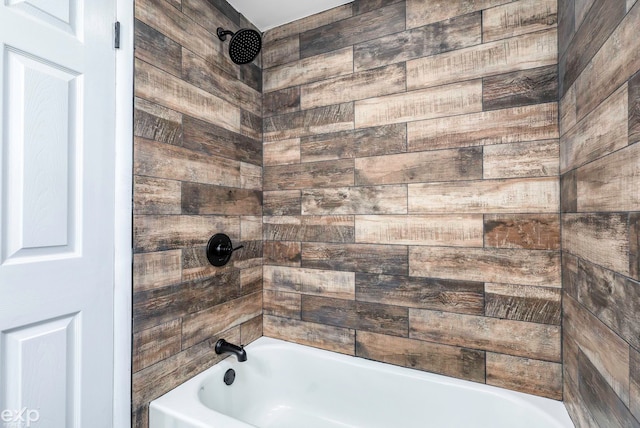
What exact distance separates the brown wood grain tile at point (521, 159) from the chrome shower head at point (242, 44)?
1.29 meters

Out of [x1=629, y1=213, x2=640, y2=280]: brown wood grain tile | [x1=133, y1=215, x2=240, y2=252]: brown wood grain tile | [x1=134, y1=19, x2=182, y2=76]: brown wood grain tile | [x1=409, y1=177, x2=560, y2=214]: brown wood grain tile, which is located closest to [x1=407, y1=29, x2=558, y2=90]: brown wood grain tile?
[x1=409, y1=177, x2=560, y2=214]: brown wood grain tile

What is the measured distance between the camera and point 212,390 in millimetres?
1577

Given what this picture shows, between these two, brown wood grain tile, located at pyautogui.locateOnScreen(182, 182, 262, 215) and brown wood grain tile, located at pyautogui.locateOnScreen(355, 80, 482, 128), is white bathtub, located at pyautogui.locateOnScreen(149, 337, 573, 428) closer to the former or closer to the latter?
brown wood grain tile, located at pyautogui.locateOnScreen(182, 182, 262, 215)

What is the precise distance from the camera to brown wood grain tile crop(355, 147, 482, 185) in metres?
1.52

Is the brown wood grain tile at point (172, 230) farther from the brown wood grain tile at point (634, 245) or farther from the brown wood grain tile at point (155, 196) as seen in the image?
the brown wood grain tile at point (634, 245)

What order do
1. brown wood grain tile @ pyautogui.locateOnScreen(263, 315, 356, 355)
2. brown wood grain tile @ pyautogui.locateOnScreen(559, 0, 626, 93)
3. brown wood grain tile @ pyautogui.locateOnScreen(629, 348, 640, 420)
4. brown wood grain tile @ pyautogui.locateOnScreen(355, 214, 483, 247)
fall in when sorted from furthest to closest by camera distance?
brown wood grain tile @ pyautogui.locateOnScreen(263, 315, 356, 355), brown wood grain tile @ pyautogui.locateOnScreen(355, 214, 483, 247), brown wood grain tile @ pyautogui.locateOnScreen(559, 0, 626, 93), brown wood grain tile @ pyautogui.locateOnScreen(629, 348, 640, 420)

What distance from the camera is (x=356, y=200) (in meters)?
1.77

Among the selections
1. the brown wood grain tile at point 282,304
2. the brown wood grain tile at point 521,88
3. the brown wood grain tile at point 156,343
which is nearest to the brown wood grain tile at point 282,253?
the brown wood grain tile at point 282,304

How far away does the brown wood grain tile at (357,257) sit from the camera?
167 centimetres

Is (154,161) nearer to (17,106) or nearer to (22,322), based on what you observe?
(17,106)

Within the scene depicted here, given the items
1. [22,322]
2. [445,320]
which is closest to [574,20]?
[445,320]

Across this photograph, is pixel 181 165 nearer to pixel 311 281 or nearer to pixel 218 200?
pixel 218 200

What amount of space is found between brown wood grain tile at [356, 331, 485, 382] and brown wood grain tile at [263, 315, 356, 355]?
0.23 ft

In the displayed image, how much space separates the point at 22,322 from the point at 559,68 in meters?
2.21
